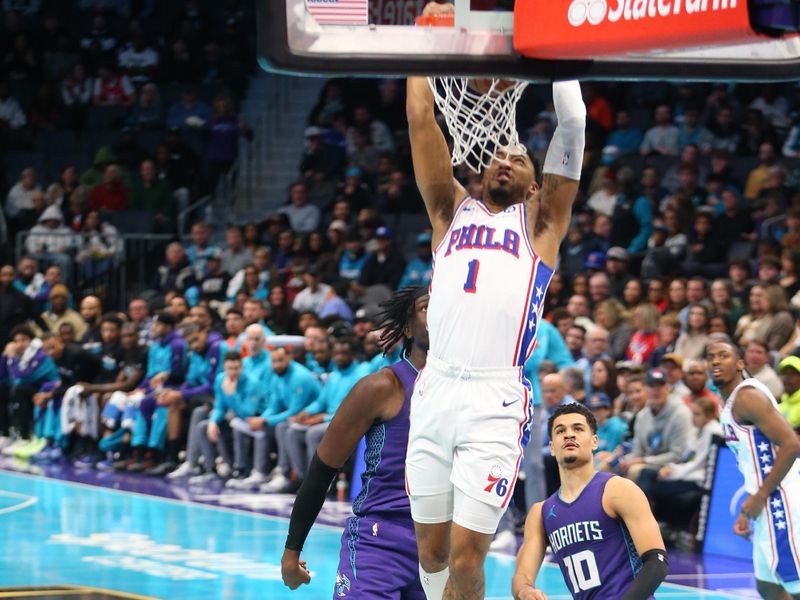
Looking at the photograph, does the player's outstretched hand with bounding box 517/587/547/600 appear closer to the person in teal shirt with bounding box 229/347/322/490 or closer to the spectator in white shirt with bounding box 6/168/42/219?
the person in teal shirt with bounding box 229/347/322/490

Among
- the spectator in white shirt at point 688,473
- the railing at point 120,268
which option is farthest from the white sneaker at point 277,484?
the railing at point 120,268

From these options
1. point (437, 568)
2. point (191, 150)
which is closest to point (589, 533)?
point (437, 568)

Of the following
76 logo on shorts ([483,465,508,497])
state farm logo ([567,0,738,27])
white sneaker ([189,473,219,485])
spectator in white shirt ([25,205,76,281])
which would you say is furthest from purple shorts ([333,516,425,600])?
spectator in white shirt ([25,205,76,281])

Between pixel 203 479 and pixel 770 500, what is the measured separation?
8.24 m

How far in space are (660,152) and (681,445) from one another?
21.2ft

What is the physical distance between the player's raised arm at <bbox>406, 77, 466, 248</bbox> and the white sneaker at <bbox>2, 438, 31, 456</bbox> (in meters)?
12.8

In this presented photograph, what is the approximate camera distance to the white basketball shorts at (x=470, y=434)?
5.29 metres

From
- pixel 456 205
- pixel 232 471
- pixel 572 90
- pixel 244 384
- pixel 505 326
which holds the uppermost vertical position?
pixel 572 90

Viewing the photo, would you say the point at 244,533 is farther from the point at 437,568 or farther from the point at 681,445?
the point at 437,568

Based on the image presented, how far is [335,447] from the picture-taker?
226 inches

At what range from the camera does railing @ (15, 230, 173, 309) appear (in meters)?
20.5

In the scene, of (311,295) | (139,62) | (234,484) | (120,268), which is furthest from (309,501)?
(139,62)

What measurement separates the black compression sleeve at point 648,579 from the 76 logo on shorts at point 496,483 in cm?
76

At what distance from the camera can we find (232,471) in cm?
1534
